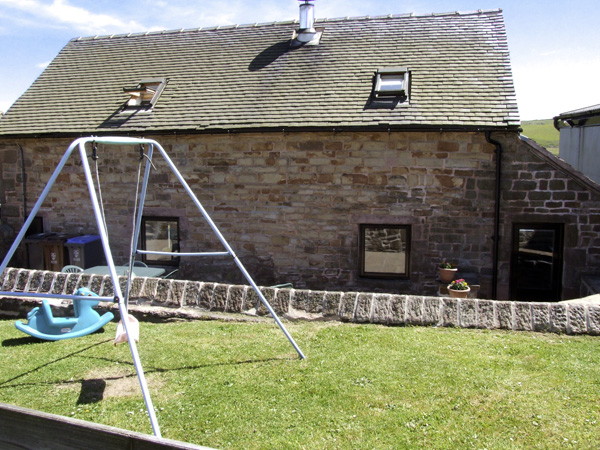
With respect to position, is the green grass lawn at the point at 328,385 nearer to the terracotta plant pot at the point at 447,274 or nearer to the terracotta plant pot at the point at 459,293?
the terracotta plant pot at the point at 459,293

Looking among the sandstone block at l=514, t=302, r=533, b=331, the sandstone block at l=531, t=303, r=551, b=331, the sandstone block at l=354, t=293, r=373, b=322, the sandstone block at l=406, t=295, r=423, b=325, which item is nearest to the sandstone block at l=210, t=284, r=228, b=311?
the sandstone block at l=354, t=293, r=373, b=322

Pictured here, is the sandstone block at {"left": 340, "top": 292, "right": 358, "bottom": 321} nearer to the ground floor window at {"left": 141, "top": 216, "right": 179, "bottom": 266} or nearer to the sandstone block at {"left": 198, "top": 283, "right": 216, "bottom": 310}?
the sandstone block at {"left": 198, "top": 283, "right": 216, "bottom": 310}

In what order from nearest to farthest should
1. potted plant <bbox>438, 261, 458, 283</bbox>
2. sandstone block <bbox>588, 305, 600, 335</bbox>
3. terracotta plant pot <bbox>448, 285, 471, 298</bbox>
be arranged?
sandstone block <bbox>588, 305, 600, 335</bbox>, terracotta plant pot <bbox>448, 285, 471, 298</bbox>, potted plant <bbox>438, 261, 458, 283</bbox>

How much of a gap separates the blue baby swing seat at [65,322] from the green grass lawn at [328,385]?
148 mm

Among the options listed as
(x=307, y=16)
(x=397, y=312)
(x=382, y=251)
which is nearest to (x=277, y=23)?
(x=307, y=16)

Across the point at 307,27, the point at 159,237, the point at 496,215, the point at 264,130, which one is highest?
the point at 307,27

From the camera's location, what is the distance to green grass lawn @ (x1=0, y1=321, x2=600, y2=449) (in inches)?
150

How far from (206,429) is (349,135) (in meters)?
7.22

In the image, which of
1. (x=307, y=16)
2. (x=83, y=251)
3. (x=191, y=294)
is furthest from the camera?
(x=307, y=16)

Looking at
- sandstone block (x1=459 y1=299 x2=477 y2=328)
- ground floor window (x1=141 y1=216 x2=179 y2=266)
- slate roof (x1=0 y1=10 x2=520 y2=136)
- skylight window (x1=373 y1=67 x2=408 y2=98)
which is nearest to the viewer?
sandstone block (x1=459 y1=299 x2=477 y2=328)

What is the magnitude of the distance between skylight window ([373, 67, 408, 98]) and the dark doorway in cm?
367

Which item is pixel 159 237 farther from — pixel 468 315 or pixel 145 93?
pixel 468 315

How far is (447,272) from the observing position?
368 inches

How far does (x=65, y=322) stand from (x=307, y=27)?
10192 millimetres
